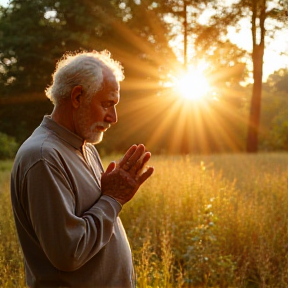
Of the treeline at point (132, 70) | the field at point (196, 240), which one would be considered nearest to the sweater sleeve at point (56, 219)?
the field at point (196, 240)

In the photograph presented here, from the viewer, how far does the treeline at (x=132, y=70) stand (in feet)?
51.6

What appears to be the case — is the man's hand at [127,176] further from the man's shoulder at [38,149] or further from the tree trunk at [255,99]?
the tree trunk at [255,99]

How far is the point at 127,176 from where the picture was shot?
205cm

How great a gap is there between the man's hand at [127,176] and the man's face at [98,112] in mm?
183

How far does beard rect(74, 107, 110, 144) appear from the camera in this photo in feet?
6.81

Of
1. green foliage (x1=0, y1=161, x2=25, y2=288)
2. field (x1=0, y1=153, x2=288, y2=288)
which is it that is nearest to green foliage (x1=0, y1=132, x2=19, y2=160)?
field (x1=0, y1=153, x2=288, y2=288)

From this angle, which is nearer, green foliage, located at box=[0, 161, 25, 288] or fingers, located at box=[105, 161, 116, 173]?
fingers, located at box=[105, 161, 116, 173]

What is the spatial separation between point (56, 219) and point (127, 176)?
0.41 m

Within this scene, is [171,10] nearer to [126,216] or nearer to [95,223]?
[126,216]

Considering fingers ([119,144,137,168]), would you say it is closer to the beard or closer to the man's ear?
the beard

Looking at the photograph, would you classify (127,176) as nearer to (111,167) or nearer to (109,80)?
(111,167)

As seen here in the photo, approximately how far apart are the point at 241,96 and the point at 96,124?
2884cm

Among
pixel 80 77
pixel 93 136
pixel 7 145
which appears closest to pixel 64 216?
pixel 93 136

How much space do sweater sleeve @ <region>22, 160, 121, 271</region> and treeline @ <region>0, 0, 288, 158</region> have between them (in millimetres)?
13233
